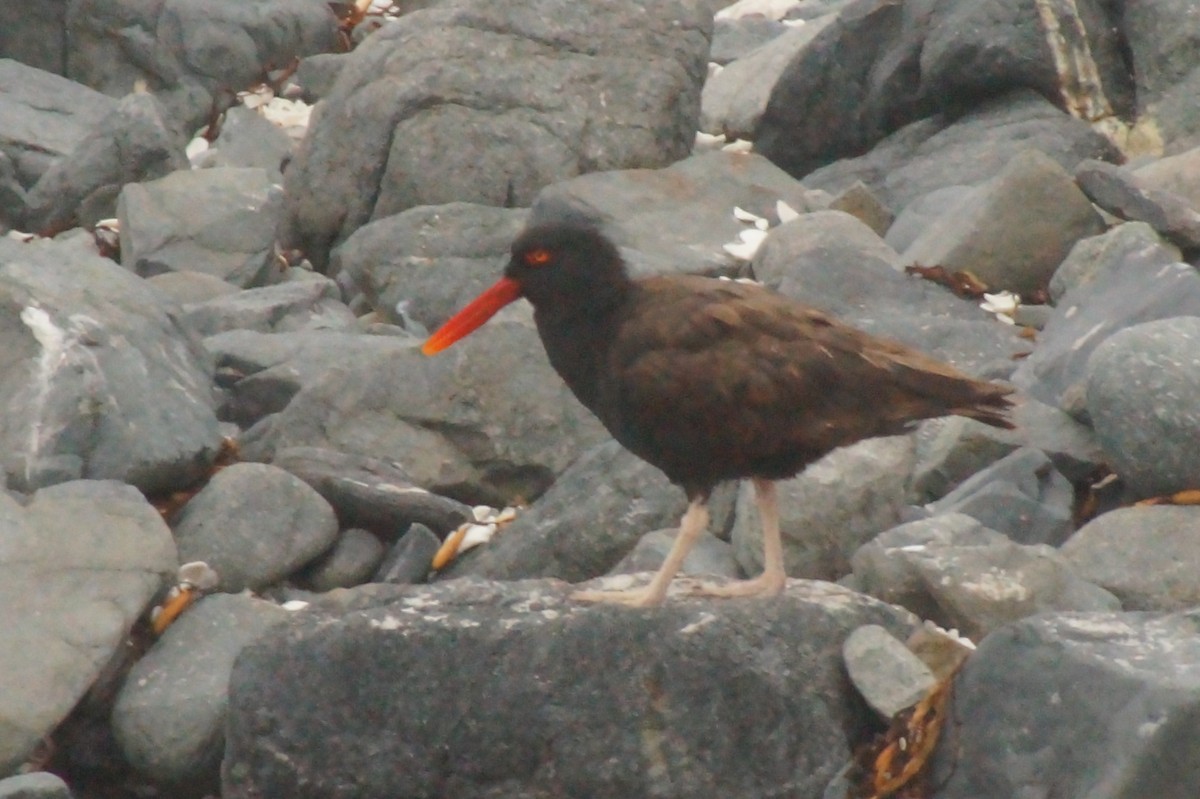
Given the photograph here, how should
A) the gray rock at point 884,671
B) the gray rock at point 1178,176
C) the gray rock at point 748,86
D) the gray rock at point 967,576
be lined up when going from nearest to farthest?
the gray rock at point 884,671 → the gray rock at point 967,576 → the gray rock at point 1178,176 → the gray rock at point 748,86

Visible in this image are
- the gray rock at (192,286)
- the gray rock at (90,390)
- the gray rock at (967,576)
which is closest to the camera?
the gray rock at (967,576)

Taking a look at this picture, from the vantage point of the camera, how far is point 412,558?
8094 mm

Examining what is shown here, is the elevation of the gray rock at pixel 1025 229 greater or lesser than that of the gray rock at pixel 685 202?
greater

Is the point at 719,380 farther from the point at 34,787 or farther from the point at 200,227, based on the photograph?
the point at 200,227

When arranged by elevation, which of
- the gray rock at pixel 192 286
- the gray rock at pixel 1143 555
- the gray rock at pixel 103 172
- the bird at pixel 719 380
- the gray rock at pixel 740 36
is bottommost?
the gray rock at pixel 740 36

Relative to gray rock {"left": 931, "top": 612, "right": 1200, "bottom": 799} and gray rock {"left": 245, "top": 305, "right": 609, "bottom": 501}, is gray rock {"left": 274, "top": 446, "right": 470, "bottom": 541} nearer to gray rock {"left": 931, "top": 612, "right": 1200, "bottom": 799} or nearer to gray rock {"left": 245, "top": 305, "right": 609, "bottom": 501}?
gray rock {"left": 245, "top": 305, "right": 609, "bottom": 501}

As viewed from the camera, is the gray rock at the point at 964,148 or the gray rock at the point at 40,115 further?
the gray rock at the point at 40,115

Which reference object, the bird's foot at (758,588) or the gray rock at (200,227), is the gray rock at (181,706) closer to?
the bird's foot at (758,588)

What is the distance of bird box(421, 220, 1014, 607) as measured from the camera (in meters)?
5.74

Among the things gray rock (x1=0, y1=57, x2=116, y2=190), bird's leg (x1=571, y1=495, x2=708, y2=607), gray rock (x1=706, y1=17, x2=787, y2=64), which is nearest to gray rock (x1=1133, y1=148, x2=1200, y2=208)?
bird's leg (x1=571, y1=495, x2=708, y2=607)

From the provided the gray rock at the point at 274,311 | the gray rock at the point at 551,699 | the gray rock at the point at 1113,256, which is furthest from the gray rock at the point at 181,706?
the gray rock at the point at 1113,256

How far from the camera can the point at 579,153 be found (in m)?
12.2

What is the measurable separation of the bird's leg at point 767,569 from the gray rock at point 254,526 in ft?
7.92

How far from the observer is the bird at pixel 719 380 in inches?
226
